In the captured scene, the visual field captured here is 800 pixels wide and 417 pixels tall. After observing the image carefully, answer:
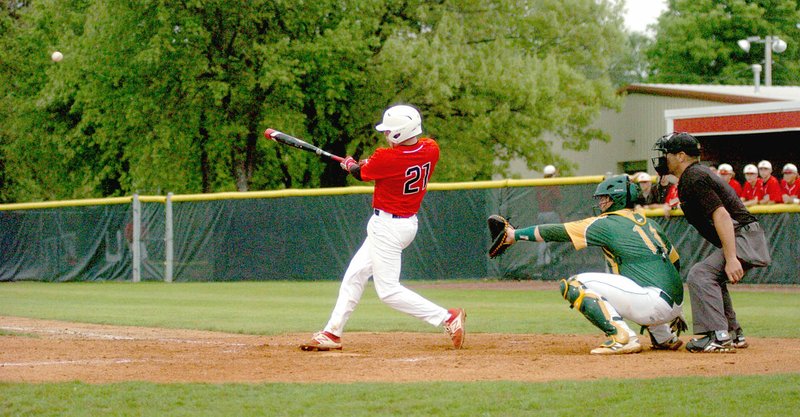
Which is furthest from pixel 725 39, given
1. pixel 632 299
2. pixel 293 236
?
pixel 632 299

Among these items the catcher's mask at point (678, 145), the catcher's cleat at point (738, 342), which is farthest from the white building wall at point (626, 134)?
the catcher's mask at point (678, 145)

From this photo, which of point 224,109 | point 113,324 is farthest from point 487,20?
point 113,324

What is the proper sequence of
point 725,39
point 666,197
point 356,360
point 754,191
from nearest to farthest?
point 356,360, point 754,191, point 666,197, point 725,39

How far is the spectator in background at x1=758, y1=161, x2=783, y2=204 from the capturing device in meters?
17.4

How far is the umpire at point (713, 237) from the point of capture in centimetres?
809

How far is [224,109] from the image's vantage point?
31984 mm

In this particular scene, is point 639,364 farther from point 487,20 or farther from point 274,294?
point 487,20

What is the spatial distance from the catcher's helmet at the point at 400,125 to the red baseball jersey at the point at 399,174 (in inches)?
4.1

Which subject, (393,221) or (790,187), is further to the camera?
(790,187)

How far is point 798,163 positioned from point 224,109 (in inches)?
636

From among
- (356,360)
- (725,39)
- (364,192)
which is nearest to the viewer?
(356,360)

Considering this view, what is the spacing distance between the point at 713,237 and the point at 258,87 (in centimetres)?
2474

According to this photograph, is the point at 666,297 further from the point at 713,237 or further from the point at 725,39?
the point at 725,39

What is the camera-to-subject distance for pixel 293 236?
2238cm
